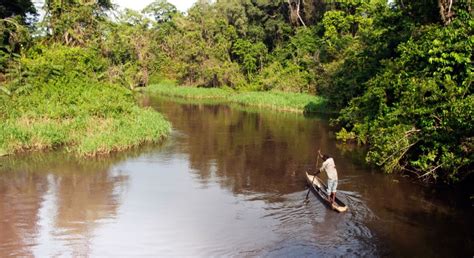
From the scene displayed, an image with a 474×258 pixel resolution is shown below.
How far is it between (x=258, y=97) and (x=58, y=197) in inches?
1249

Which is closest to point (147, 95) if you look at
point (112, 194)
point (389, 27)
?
point (389, 27)

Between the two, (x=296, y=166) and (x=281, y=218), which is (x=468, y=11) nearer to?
(x=296, y=166)

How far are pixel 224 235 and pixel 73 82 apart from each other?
743 inches

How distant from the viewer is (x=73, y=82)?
27.8 m

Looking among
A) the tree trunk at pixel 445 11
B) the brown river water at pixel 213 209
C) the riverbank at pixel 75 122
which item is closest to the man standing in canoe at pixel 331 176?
the brown river water at pixel 213 209

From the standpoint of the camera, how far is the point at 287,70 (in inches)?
1980

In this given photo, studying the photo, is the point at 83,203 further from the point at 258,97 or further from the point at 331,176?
the point at 258,97

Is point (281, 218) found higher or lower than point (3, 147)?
lower

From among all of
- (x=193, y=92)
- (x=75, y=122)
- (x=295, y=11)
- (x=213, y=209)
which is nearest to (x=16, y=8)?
(x=75, y=122)

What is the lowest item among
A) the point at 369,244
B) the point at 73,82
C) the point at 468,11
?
the point at 369,244

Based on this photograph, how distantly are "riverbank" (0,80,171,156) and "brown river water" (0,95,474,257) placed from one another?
2.51 ft

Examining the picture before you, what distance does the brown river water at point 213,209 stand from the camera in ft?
39.0

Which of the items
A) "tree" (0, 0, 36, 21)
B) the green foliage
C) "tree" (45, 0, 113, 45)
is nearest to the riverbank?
"tree" (45, 0, 113, 45)

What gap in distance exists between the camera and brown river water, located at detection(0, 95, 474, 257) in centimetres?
1188
